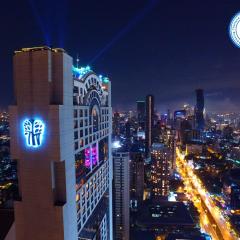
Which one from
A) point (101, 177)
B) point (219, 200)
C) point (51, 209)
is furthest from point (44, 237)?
point (219, 200)

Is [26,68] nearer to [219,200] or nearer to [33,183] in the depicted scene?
[33,183]

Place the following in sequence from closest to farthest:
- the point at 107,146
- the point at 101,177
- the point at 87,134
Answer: the point at 87,134
the point at 101,177
the point at 107,146

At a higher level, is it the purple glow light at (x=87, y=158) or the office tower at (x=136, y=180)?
the purple glow light at (x=87, y=158)

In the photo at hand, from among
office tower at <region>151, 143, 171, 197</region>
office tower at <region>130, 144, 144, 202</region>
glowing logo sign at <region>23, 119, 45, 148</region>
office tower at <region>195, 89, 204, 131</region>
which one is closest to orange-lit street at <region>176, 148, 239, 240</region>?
office tower at <region>151, 143, 171, 197</region>

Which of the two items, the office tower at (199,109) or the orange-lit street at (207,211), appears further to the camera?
the office tower at (199,109)

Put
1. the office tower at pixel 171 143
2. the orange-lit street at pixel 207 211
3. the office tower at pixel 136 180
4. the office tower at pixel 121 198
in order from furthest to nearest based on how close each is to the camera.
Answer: the office tower at pixel 171 143, the office tower at pixel 136 180, the orange-lit street at pixel 207 211, the office tower at pixel 121 198

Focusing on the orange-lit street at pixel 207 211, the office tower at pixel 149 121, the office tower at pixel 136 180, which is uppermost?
the office tower at pixel 149 121

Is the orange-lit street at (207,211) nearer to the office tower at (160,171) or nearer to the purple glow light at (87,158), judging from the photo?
the office tower at (160,171)

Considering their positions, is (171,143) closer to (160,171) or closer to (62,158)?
(160,171)

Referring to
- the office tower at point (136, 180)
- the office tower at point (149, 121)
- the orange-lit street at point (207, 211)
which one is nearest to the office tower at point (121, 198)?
the office tower at point (136, 180)
